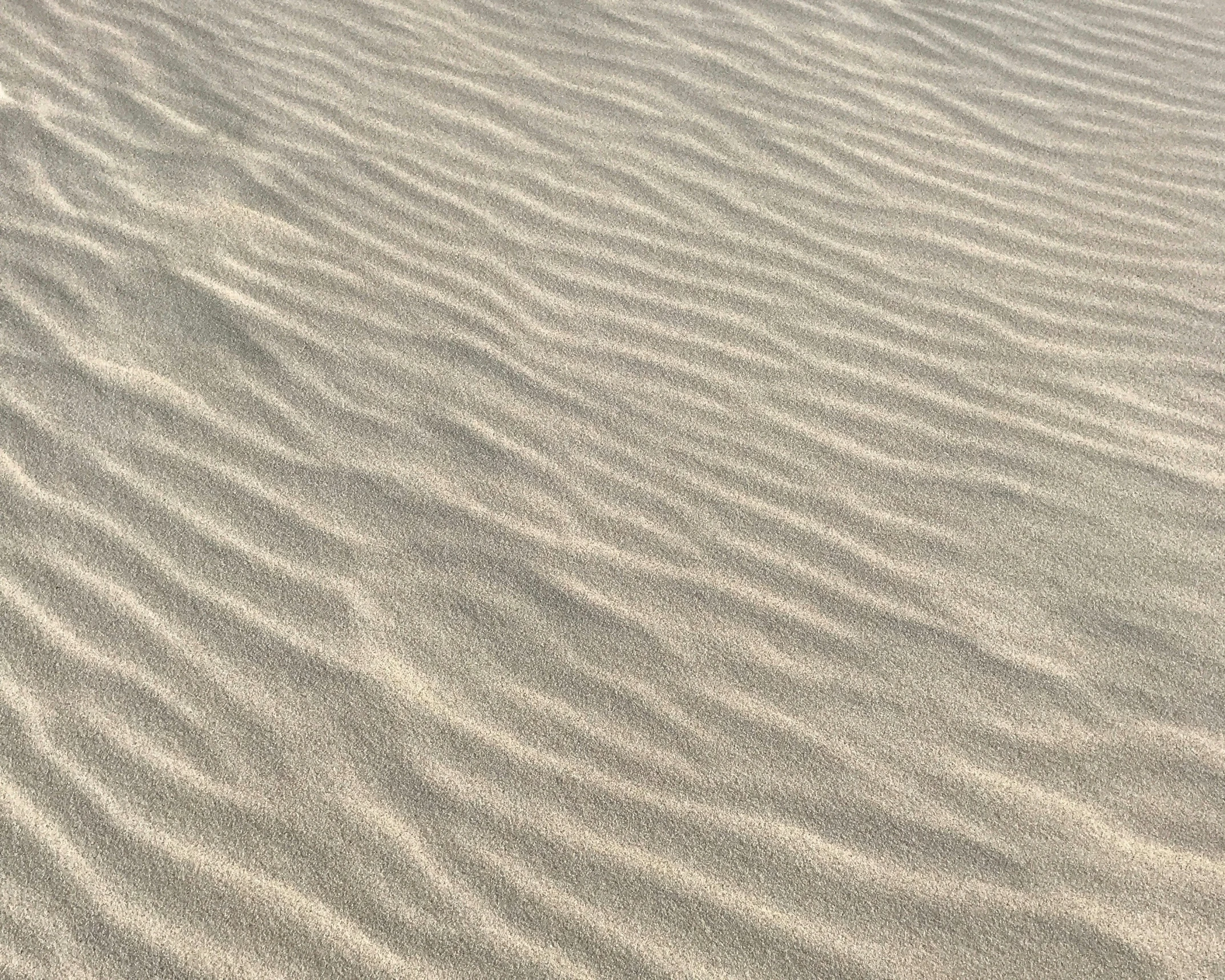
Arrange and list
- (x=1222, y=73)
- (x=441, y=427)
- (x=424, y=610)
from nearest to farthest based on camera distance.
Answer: (x=424, y=610)
(x=441, y=427)
(x=1222, y=73)

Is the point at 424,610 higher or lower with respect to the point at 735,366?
lower

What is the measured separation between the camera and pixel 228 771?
2.50m

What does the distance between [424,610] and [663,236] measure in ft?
4.68

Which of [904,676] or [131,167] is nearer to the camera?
[904,676]

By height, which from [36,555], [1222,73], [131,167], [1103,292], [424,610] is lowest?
[36,555]

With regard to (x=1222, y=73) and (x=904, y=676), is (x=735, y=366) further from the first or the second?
(x=1222, y=73)

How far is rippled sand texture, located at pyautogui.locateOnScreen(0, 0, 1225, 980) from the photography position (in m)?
2.37

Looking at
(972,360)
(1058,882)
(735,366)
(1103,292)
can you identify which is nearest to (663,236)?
(735,366)

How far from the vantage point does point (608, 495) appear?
303cm

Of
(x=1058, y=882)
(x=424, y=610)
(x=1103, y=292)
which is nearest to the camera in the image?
(x=1058, y=882)

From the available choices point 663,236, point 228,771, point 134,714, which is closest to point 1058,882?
point 228,771

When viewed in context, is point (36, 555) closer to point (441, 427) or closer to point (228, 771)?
point (228, 771)

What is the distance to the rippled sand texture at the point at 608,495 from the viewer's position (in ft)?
7.76

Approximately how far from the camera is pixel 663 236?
3.74m
